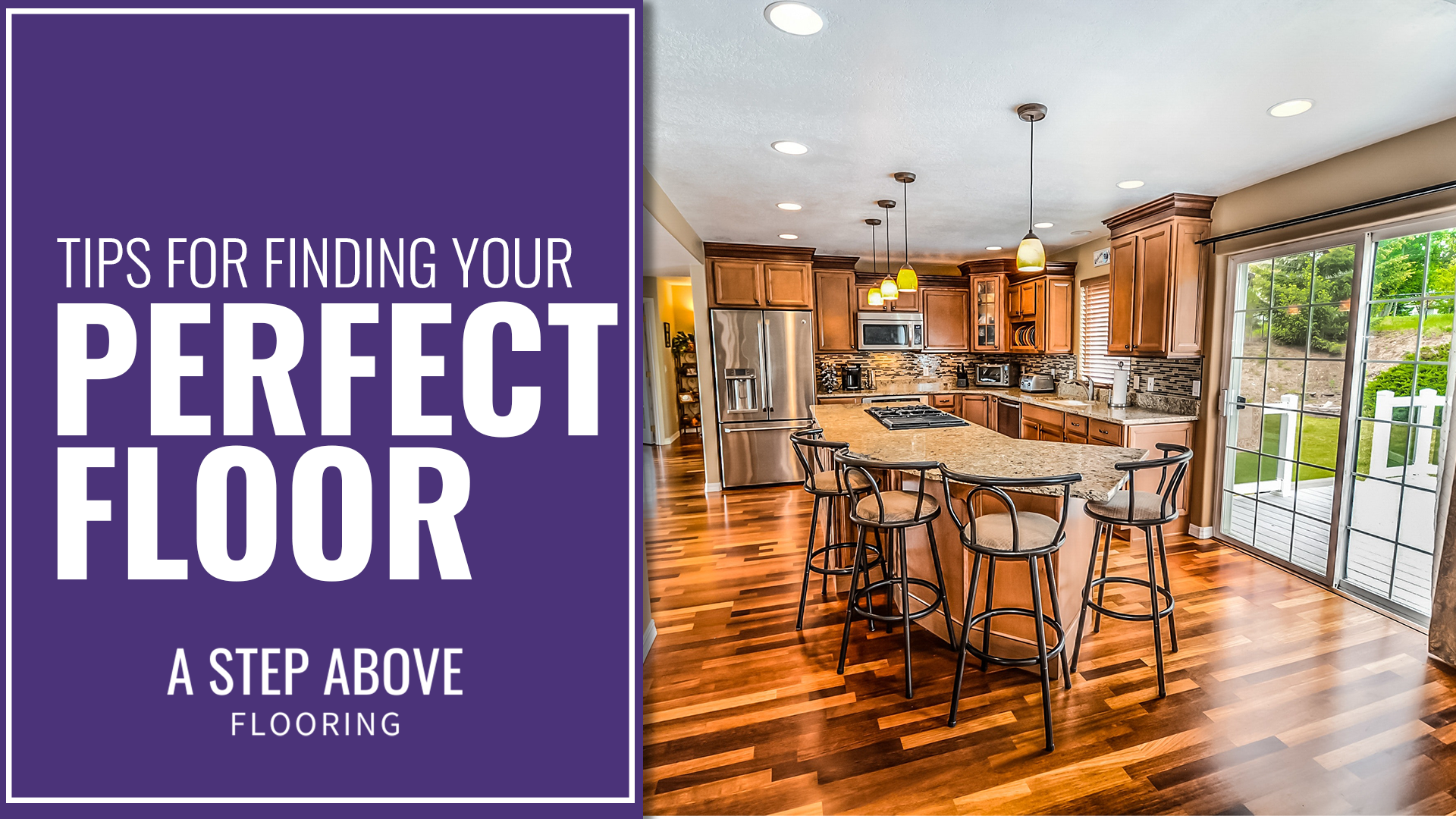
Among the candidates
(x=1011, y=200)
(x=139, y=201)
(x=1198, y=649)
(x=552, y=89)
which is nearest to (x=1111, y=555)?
(x=1198, y=649)

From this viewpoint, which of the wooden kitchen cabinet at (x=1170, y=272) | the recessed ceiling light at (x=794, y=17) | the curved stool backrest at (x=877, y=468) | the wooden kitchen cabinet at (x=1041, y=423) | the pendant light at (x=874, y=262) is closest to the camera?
the recessed ceiling light at (x=794, y=17)

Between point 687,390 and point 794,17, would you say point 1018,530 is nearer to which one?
point 794,17

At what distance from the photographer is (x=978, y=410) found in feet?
17.7

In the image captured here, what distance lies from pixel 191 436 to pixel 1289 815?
2.84m

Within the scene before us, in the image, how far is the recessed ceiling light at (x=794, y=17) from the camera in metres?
1.48

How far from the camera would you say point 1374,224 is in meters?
2.50

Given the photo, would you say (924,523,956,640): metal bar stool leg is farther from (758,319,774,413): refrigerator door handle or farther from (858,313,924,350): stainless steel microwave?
(858,313,924,350): stainless steel microwave

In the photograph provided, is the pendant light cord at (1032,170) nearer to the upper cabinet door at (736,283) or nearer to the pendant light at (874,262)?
the pendant light at (874,262)

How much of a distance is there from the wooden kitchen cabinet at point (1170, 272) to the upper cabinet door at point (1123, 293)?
0.02 metres

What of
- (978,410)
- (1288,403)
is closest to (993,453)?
(1288,403)

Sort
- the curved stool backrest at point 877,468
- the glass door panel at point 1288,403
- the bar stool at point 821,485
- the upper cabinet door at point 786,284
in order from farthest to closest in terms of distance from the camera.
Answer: the upper cabinet door at point 786,284
the glass door panel at point 1288,403
the bar stool at point 821,485
the curved stool backrest at point 877,468

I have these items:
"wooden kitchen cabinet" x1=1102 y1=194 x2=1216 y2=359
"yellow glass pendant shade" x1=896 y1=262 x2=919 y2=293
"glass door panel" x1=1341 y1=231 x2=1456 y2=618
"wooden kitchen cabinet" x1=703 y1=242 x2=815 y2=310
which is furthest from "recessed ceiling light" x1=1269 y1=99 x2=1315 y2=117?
"wooden kitchen cabinet" x1=703 y1=242 x2=815 y2=310

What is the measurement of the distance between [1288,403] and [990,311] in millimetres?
2780

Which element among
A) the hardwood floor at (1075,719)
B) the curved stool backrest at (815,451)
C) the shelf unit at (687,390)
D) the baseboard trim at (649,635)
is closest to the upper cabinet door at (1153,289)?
the hardwood floor at (1075,719)
